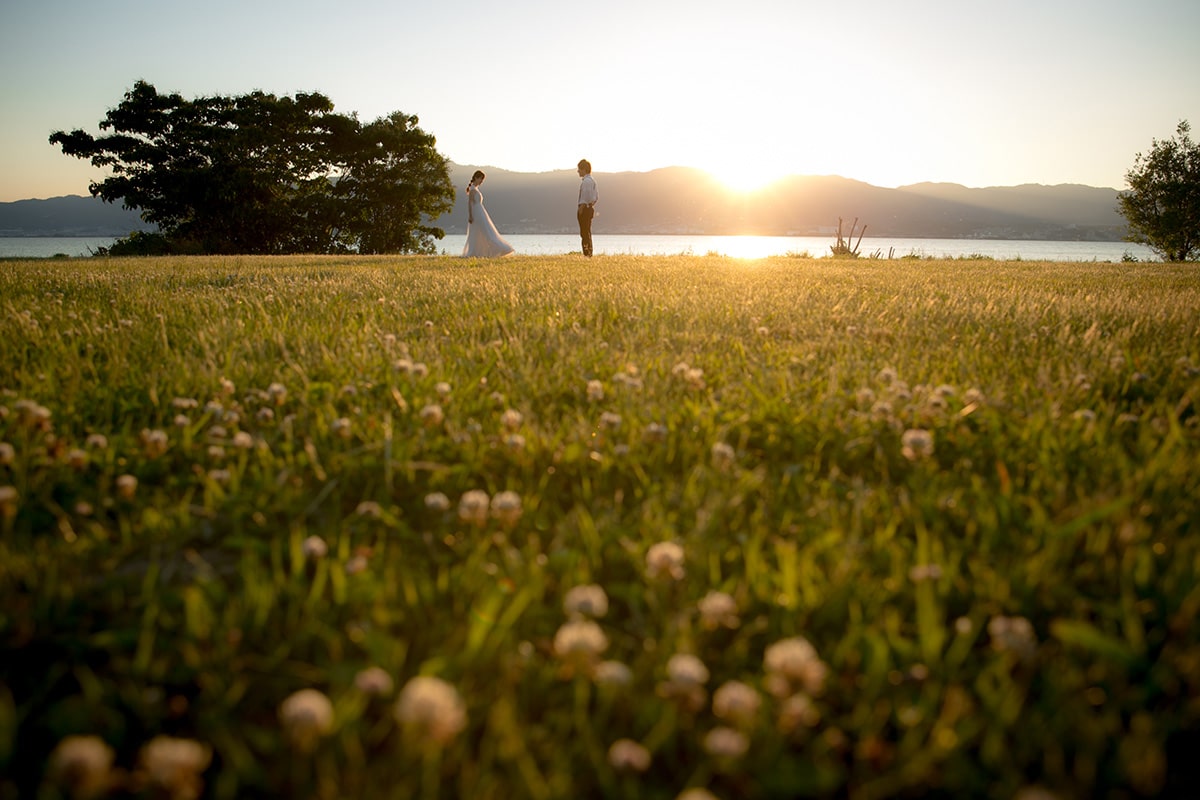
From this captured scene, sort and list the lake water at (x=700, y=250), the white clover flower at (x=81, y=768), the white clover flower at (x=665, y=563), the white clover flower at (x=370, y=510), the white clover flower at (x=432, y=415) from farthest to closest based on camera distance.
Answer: the lake water at (x=700, y=250) → the white clover flower at (x=432, y=415) → the white clover flower at (x=370, y=510) → the white clover flower at (x=665, y=563) → the white clover flower at (x=81, y=768)

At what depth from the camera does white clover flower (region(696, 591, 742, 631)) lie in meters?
1.34

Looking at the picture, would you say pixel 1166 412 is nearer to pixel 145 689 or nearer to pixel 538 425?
pixel 538 425

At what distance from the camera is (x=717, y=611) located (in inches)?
52.6

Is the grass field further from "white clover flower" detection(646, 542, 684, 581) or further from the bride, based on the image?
the bride

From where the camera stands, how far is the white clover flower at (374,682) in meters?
1.10

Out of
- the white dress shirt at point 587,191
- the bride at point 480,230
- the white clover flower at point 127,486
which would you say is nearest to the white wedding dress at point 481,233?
the bride at point 480,230

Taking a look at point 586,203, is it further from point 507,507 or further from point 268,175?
point 268,175

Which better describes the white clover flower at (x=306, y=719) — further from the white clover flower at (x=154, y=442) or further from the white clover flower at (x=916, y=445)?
the white clover flower at (x=916, y=445)

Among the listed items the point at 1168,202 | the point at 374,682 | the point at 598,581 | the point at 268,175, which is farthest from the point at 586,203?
the point at 1168,202

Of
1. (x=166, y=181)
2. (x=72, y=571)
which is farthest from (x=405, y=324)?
(x=166, y=181)

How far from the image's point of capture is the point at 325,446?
7.77ft

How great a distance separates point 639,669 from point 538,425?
1.38 meters

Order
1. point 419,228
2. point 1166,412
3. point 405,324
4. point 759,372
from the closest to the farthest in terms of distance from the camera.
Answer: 1. point 1166,412
2. point 759,372
3. point 405,324
4. point 419,228

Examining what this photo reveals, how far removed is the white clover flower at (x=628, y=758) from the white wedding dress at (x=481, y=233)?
843 inches
